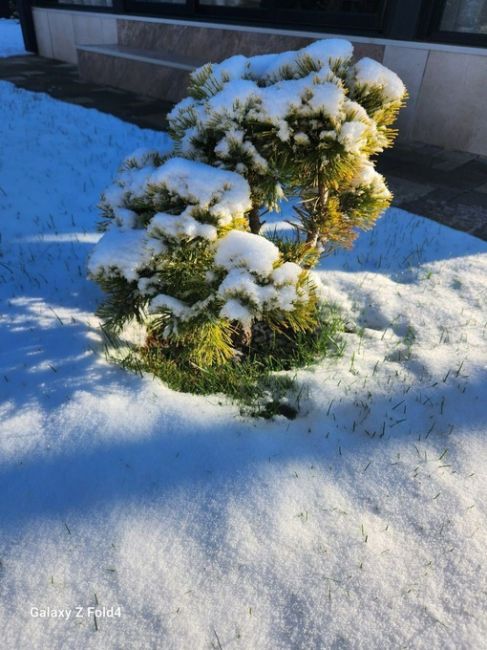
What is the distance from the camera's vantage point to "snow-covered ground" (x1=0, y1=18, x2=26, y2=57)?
12055 mm

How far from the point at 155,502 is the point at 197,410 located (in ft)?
1.50

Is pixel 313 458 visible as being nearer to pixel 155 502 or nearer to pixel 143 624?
pixel 155 502

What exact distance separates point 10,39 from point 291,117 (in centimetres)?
1581

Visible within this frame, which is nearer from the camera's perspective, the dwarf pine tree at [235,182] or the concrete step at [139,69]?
the dwarf pine tree at [235,182]

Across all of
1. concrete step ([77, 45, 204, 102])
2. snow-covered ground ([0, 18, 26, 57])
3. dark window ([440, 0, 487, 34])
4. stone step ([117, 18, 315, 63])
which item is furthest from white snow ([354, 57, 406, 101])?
snow-covered ground ([0, 18, 26, 57])

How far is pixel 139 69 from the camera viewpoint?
25.6 ft

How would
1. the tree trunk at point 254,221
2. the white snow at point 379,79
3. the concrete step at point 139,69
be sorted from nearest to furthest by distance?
the white snow at point 379,79 → the tree trunk at point 254,221 → the concrete step at point 139,69

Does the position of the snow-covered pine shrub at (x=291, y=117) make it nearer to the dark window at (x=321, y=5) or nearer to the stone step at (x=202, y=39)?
the dark window at (x=321, y=5)

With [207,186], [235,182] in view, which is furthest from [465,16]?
[207,186]

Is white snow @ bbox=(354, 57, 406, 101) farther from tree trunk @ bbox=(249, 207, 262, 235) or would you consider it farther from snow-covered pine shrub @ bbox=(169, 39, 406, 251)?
tree trunk @ bbox=(249, 207, 262, 235)

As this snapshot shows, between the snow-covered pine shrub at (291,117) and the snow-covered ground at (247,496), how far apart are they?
0.94m

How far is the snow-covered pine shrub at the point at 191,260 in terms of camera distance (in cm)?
180

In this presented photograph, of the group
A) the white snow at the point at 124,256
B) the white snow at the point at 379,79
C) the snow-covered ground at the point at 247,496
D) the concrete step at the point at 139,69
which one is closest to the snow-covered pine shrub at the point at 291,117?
the white snow at the point at 379,79

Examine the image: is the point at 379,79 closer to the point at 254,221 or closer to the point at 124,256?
the point at 254,221
